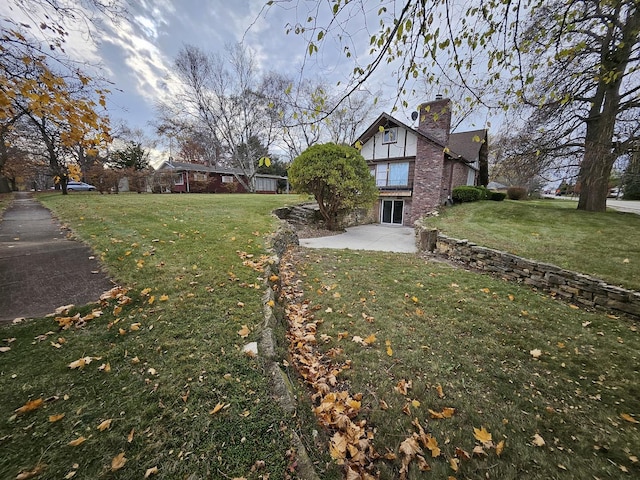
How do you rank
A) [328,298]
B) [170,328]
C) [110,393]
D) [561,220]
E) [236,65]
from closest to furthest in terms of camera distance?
[110,393]
[170,328]
[328,298]
[561,220]
[236,65]

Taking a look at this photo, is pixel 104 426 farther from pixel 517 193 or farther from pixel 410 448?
pixel 517 193

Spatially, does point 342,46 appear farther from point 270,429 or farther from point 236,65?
point 236,65


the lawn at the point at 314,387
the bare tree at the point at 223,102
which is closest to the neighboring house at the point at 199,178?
the bare tree at the point at 223,102

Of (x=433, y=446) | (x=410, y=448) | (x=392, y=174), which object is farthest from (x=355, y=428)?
(x=392, y=174)

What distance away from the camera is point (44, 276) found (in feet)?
11.9

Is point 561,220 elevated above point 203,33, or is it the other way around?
point 203,33

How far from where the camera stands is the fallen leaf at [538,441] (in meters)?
2.11

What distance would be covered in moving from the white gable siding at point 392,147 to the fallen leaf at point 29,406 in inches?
666

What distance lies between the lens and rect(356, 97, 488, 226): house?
14539 millimetres

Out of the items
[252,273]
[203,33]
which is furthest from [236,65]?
[252,273]

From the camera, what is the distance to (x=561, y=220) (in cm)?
1004

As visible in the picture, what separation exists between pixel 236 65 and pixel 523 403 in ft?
90.0

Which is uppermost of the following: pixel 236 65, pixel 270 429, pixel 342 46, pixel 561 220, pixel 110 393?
pixel 236 65

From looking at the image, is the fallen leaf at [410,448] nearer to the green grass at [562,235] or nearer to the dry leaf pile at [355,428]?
the dry leaf pile at [355,428]
